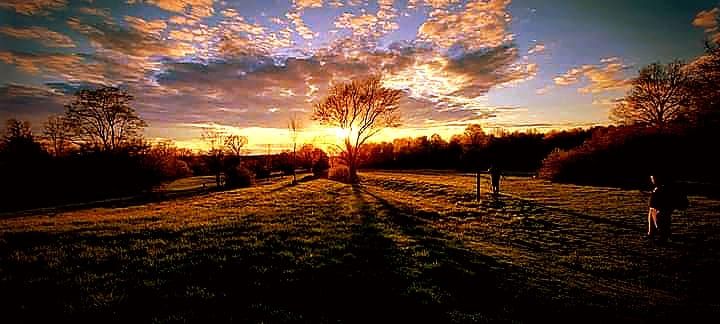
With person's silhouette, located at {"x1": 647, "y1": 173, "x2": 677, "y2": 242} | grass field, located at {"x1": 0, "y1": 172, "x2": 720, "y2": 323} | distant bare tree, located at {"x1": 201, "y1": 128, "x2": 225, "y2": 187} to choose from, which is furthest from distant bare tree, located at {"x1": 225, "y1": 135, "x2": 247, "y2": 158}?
person's silhouette, located at {"x1": 647, "y1": 173, "x2": 677, "y2": 242}

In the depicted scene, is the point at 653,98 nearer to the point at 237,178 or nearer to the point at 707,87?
the point at 707,87

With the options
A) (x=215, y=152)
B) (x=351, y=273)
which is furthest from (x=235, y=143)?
(x=351, y=273)

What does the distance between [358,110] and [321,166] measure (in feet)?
76.7

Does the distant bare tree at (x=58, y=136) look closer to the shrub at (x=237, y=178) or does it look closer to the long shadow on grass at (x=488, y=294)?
the shrub at (x=237, y=178)

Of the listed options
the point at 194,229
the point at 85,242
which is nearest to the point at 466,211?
the point at 194,229

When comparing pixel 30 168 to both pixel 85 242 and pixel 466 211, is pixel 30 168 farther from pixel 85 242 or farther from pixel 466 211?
pixel 466 211

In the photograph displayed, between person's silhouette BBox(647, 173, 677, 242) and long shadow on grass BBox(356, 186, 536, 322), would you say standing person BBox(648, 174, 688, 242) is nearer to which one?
person's silhouette BBox(647, 173, 677, 242)

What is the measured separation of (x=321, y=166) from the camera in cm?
6612

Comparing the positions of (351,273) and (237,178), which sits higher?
(237,178)

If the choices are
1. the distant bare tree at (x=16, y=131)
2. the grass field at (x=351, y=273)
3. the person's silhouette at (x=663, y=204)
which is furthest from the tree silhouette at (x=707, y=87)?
the distant bare tree at (x=16, y=131)

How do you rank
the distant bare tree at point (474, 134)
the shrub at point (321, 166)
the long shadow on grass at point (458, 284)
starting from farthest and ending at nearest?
the distant bare tree at point (474, 134) → the shrub at point (321, 166) → the long shadow on grass at point (458, 284)

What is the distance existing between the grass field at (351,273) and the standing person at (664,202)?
0.68 metres

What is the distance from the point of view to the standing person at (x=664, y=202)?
12282 millimetres

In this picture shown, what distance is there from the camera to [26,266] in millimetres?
7496
